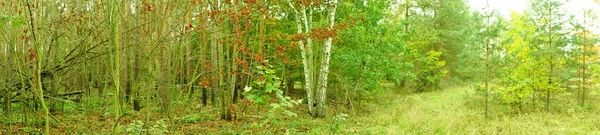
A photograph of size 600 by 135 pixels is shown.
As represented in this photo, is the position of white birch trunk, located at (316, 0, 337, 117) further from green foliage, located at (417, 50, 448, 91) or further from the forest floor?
green foliage, located at (417, 50, 448, 91)

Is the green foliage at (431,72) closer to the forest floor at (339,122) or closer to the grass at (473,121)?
the grass at (473,121)

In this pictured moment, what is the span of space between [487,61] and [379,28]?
4.14 m

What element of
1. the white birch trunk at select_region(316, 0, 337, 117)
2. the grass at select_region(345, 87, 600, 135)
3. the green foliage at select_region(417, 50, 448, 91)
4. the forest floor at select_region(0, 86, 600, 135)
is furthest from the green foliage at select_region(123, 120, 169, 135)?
the green foliage at select_region(417, 50, 448, 91)

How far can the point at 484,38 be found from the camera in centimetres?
1345

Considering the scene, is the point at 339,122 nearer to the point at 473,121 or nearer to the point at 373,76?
the point at 373,76

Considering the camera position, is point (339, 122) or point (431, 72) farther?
point (431, 72)

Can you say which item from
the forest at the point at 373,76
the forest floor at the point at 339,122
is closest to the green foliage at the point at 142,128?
the forest floor at the point at 339,122

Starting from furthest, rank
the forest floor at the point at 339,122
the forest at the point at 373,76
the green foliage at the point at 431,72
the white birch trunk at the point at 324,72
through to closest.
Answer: the green foliage at the point at 431,72 < the white birch trunk at the point at 324,72 < the forest at the point at 373,76 < the forest floor at the point at 339,122

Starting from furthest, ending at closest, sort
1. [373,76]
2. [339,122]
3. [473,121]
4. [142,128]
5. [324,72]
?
[373,76] < [473,121] < [324,72] < [339,122] < [142,128]

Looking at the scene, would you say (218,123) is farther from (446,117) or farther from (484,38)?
(484,38)

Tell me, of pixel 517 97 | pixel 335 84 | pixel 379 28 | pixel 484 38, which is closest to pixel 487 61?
pixel 484 38

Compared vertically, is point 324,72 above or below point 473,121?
above

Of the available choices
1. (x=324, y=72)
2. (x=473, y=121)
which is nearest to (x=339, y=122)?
(x=324, y=72)

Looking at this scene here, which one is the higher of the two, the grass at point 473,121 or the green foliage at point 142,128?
the green foliage at point 142,128
